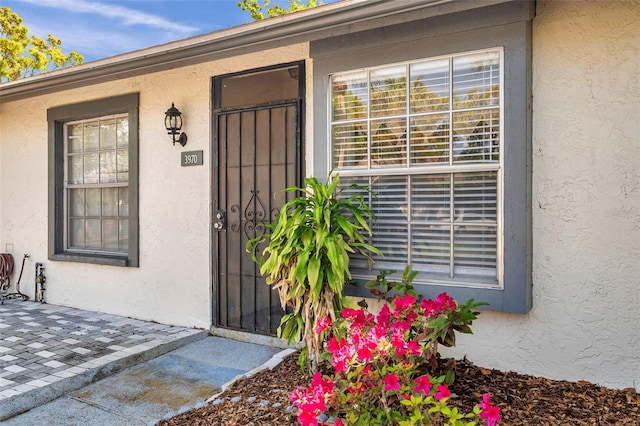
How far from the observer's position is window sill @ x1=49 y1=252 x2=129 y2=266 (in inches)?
208

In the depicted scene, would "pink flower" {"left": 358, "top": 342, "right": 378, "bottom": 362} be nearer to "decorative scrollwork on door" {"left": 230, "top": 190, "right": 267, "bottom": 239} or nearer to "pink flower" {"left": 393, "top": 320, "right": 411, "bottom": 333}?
"pink flower" {"left": 393, "top": 320, "right": 411, "bottom": 333}

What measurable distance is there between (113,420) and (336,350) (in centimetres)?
165

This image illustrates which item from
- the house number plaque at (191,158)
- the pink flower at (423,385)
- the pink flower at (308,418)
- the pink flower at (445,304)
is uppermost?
the house number plaque at (191,158)

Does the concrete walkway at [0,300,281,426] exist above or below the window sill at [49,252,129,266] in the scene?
below

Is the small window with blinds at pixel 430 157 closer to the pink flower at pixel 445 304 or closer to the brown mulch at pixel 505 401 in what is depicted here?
the pink flower at pixel 445 304

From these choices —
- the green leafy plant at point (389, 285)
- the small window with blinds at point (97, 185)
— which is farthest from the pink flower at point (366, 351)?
the small window with blinds at point (97, 185)

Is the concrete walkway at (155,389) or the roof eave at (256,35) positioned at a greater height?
the roof eave at (256,35)

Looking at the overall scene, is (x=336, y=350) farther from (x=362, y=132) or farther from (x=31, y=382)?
(x=31, y=382)

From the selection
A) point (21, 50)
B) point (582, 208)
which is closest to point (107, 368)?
point (582, 208)

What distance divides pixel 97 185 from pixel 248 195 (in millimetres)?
2401

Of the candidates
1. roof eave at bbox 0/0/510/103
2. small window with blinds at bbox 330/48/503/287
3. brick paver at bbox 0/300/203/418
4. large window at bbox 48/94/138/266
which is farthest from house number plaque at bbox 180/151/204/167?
brick paver at bbox 0/300/203/418

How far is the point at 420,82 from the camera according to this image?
359cm

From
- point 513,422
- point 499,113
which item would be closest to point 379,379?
point 513,422

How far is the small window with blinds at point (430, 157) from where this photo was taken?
3.36 metres
